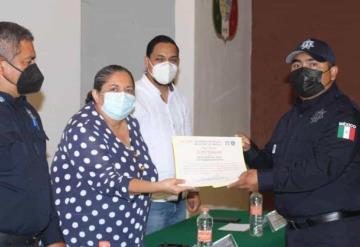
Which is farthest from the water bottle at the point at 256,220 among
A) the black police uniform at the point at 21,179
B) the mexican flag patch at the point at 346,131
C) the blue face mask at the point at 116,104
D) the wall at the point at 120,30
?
the wall at the point at 120,30

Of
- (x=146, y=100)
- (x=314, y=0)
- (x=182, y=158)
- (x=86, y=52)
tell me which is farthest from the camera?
(x=314, y=0)

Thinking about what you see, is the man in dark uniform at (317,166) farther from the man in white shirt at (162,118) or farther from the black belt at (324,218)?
the man in white shirt at (162,118)

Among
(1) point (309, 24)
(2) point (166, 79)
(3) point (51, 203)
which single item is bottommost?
(3) point (51, 203)

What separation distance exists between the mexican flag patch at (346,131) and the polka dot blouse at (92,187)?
103 cm

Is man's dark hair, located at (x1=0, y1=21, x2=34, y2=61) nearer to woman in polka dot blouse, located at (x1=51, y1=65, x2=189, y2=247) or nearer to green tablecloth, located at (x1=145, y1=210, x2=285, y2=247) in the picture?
woman in polka dot blouse, located at (x1=51, y1=65, x2=189, y2=247)

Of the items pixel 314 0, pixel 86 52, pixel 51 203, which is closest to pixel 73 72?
pixel 86 52

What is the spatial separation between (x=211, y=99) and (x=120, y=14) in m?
1.07

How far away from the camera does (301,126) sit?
3260 mm

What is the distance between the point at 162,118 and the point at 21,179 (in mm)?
1573

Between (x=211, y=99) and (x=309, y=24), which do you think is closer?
(x=211, y=99)

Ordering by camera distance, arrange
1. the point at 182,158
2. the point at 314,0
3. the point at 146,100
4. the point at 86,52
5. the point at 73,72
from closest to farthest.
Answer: the point at 182,158 < the point at 146,100 < the point at 73,72 < the point at 86,52 < the point at 314,0

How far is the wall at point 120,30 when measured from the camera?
5.18 meters

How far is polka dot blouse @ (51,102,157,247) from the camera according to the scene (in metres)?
2.89

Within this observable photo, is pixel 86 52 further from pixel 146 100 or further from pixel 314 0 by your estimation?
pixel 314 0
